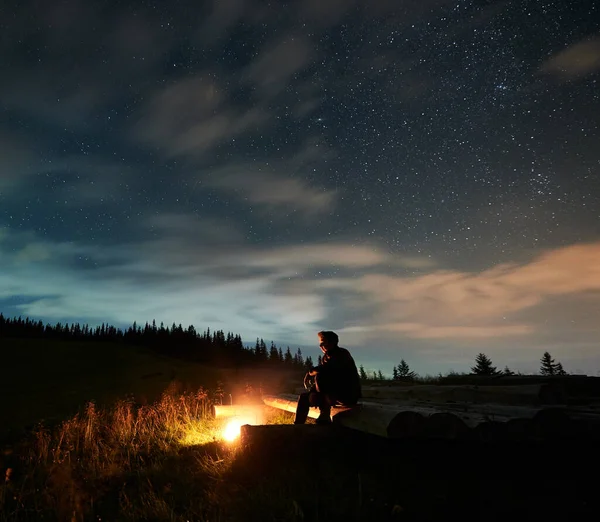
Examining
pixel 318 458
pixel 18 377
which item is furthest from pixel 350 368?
pixel 18 377

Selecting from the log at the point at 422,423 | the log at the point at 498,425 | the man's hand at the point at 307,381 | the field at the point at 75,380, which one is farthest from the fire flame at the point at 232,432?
the field at the point at 75,380

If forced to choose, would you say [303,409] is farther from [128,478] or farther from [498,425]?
[498,425]

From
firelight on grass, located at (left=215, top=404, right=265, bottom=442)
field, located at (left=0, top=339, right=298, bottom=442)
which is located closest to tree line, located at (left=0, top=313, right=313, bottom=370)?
field, located at (left=0, top=339, right=298, bottom=442)

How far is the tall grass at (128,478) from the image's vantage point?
5.60 m

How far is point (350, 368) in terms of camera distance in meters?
6.93

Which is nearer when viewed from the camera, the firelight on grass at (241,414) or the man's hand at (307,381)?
the man's hand at (307,381)

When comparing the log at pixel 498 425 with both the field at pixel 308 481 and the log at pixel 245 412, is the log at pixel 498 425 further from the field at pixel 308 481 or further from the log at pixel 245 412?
the log at pixel 245 412

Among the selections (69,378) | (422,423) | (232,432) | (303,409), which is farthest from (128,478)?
(69,378)

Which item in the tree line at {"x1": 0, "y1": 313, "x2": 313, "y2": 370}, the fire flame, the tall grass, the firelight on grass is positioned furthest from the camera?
the tree line at {"x1": 0, "y1": 313, "x2": 313, "y2": 370}

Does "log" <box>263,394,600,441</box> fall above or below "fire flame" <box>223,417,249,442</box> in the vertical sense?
above

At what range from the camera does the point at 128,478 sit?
6.98 m

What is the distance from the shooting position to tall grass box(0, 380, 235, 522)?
5600 mm

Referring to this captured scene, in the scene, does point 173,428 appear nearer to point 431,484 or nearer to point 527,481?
point 431,484

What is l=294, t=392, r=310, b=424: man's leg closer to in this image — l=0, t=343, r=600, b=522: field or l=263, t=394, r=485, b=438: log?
l=0, t=343, r=600, b=522: field
